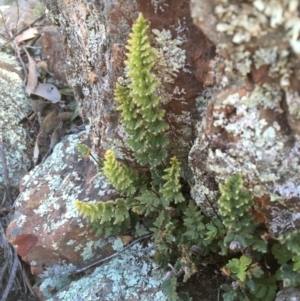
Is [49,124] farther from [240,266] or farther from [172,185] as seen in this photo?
[240,266]

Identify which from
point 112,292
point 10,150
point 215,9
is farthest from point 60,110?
point 215,9

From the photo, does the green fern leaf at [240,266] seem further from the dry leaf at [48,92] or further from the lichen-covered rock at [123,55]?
the dry leaf at [48,92]

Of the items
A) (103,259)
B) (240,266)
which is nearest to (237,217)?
(240,266)

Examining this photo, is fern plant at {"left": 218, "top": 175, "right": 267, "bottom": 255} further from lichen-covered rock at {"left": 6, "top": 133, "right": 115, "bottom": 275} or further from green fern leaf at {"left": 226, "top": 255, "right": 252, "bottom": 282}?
lichen-covered rock at {"left": 6, "top": 133, "right": 115, "bottom": 275}

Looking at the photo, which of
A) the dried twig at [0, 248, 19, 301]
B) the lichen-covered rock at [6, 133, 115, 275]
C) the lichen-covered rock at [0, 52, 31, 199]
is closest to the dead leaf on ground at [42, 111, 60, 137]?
the lichen-covered rock at [0, 52, 31, 199]

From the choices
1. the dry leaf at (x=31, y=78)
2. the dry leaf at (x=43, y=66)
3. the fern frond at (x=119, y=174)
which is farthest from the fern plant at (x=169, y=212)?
the dry leaf at (x=43, y=66)
